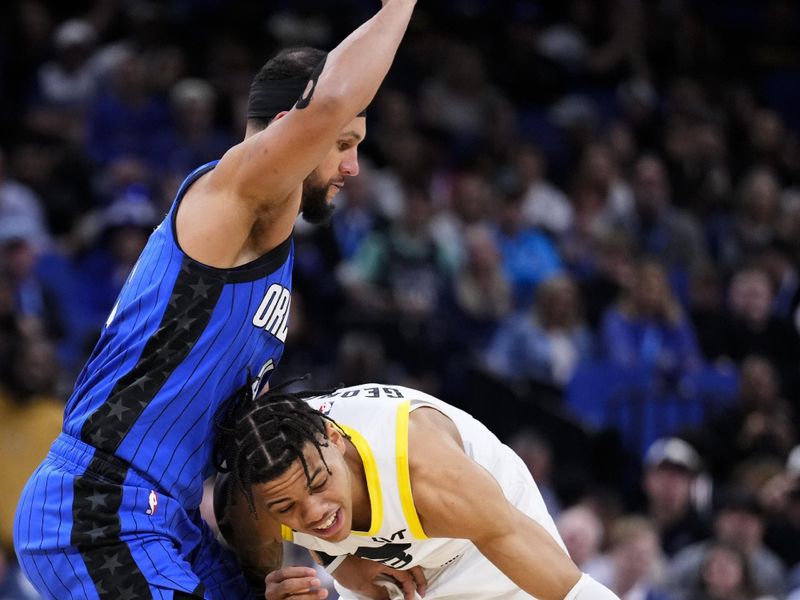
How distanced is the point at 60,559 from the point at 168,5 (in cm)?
883

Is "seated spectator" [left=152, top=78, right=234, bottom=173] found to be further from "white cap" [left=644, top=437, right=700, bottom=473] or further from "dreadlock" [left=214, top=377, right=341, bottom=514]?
"dreadlock" [left=214, top=377, right=341, bottom=514]

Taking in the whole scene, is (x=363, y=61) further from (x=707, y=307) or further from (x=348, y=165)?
(x=707, y=307)

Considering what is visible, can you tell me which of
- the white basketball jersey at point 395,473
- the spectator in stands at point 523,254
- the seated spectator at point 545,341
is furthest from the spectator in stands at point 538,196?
the white basketball jersey at point 395,473

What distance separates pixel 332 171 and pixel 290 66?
1.02 ft

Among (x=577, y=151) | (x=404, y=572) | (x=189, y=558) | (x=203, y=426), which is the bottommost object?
(x=577, y=151)

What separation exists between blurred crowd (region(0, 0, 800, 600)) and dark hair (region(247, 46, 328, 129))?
12.2ft

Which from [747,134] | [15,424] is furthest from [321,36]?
[15,424]

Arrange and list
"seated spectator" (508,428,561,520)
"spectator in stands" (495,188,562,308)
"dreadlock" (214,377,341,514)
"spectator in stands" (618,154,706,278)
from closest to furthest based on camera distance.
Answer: "dreadlock" (214,377,341,514) → "seated spectator" (508,428,561,520) → "spectator in stands" (495,188,562,308) → "spectator in stands" (618,154,706,278)

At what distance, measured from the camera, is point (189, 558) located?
157 inches

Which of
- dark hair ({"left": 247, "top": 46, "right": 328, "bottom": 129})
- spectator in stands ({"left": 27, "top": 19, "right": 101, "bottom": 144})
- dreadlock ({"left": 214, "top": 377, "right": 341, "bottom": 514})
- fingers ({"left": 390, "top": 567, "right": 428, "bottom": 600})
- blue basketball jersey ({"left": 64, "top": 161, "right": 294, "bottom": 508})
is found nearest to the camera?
blue basketball jersey ({"left": 64, "top": 161, "right": 294, "bottom": 508})

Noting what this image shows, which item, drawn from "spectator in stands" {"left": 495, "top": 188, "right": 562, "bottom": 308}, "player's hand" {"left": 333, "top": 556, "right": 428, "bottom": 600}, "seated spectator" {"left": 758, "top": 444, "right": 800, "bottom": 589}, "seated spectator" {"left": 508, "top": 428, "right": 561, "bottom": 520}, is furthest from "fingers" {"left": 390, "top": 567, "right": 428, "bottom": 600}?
"spectator in stands" {"left": 495, "top": 188, "right": 562, "bottom": 308}

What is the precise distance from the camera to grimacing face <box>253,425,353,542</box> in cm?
380

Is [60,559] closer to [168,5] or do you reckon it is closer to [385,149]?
[385,149]

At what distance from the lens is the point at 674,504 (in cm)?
813
